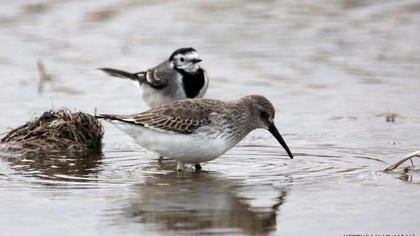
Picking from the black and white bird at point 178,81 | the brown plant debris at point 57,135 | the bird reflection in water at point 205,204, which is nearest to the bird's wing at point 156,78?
the black and white bird at point 178,81

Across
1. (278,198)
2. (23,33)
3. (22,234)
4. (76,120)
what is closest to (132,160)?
(76,120)

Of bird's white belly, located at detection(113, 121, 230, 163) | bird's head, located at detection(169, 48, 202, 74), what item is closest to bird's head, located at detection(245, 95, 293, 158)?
bird's white belly, located at detection(113, 121, 230, 163)

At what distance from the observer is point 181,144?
985cm

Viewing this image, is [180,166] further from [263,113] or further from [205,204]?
[205,204]

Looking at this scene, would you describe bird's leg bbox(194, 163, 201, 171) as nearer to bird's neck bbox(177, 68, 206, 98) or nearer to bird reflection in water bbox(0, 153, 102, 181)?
bird reflection in water bbox(0, 153, 102, 181)

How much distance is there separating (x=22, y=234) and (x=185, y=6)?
11.4m

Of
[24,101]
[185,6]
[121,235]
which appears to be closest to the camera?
[121,235]

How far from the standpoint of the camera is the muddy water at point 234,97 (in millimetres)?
8148

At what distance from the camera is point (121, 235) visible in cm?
757

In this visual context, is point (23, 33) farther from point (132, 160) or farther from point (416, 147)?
point (416, 147)

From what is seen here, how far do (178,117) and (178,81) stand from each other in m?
2.45

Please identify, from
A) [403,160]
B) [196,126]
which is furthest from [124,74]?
[403,160]

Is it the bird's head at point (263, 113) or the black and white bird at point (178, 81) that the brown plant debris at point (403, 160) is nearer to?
the bird's head at point (263, 113)

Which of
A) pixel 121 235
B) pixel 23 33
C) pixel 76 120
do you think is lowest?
pixel 121 235
